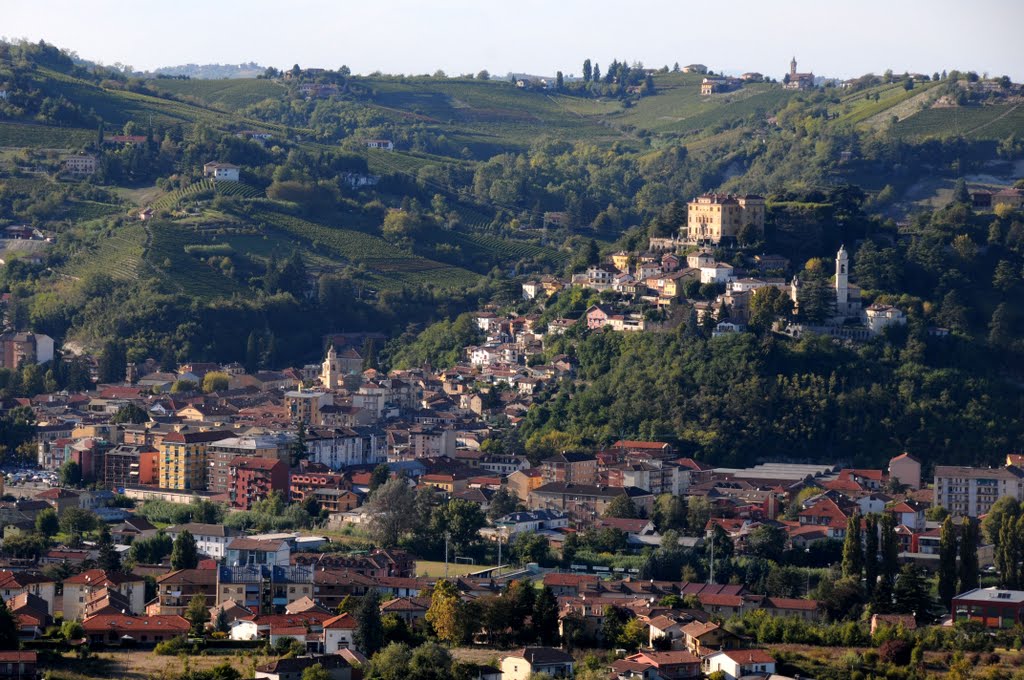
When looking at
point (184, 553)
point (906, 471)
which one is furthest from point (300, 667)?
point (906, 471)

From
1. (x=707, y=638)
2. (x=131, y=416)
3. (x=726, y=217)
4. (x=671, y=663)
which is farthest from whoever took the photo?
(x=726, y=217)

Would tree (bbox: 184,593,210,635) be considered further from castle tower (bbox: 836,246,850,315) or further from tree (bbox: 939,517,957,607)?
castle tower (bbox: 836,246,850,315)

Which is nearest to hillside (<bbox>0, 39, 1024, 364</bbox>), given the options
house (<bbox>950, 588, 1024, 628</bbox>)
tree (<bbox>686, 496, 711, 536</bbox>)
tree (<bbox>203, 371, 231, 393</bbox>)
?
tree (<bbox>203, 371, 231, 393</bbox>)

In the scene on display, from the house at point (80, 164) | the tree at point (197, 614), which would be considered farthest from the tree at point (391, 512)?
the house at point (80, 164)

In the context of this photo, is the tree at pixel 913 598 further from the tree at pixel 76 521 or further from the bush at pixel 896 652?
the tree at pixel 76 521

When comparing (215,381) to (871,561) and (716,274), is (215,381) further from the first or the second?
(871,561)

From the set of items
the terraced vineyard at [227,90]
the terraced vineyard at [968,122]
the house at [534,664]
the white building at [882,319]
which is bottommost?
the house at [534,664]
